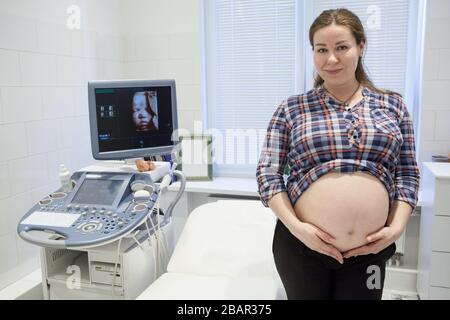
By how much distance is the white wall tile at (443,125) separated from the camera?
8.55 feet

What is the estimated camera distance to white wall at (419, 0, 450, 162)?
2.53m

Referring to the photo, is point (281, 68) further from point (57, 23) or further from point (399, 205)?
point (399, 205)

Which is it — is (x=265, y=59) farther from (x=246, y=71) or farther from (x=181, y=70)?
(x=181, y=70)

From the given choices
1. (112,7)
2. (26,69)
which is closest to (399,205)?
(26,69)

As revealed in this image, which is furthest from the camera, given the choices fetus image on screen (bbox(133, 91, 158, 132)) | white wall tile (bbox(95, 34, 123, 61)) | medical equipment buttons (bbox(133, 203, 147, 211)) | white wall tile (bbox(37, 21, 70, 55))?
white wall tile (bbox(95, 34, 123, 61))

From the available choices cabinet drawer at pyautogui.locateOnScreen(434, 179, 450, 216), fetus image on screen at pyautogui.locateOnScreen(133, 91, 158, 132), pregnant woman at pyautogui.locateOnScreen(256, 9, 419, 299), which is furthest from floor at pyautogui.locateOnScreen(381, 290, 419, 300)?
fetus image on screen at pyautogui.locateOnScreen(133, 91, 158, 132)

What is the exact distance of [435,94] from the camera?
2602 millimetres

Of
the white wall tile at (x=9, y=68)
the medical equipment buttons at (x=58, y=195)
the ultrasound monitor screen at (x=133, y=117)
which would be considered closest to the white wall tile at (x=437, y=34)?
the ultrasound monitor screen at (x=133, y=117)

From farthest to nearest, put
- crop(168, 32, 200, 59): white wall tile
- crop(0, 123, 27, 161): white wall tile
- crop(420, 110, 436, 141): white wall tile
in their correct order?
crop(168, 32, 200, 59): white wall tile → crop(420, 110, 436, 141): white wall tile → crop(0, 123, 27, 161): white wall tile

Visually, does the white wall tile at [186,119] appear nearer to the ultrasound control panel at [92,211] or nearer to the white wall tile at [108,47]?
the white wall tile at [108,47]

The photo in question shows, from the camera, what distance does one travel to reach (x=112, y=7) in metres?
3.12

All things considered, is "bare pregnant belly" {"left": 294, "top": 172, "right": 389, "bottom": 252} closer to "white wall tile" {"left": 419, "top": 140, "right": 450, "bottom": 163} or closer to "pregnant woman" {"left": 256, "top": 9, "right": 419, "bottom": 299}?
"pregnant woman" {"left": 256, "top": 9, "right": 419, "bottom": 299}

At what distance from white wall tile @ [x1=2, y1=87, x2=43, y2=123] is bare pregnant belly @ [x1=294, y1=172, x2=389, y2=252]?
167 centimetres

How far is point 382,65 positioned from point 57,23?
207 centimetres
